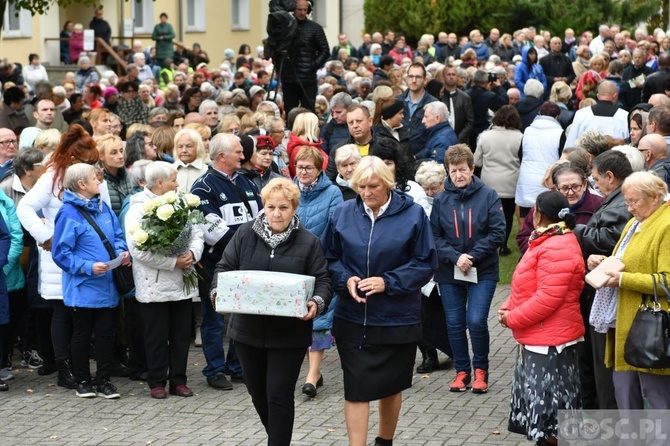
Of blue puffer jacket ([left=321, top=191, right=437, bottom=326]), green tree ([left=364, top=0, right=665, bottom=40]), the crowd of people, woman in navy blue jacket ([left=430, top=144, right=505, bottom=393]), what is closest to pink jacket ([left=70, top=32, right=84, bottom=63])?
green tree ([left=364, top=0, right=665, bottom=40])

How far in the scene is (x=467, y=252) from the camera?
371 inches

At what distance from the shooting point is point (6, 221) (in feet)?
32.9

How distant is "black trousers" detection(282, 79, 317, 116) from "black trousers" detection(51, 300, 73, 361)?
7.55 metres

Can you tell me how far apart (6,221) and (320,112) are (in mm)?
7369

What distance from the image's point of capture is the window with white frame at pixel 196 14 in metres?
42.1

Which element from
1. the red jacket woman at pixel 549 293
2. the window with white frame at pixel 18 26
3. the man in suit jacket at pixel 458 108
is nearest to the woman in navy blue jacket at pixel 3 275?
the red jacket woman at pixel 549 293

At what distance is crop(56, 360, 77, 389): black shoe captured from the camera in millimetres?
9859

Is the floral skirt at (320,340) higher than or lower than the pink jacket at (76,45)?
lower

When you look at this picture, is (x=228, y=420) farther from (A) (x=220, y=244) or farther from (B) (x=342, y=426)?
(A) (x=220, y=244)

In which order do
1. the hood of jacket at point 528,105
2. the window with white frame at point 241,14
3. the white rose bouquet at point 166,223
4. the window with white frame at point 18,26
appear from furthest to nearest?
the window with white frame at point 241,14, the window with white frame at point 18,26, the hood of jacket at point 528,105, the white rose bouquet at point 166,223

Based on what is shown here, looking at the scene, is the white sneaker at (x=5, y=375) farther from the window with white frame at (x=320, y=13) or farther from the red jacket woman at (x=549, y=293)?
the window with white frame at (x=320, y=13)

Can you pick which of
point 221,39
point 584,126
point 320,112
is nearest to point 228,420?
point 584,126

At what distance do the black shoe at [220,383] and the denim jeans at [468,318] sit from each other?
183 cm

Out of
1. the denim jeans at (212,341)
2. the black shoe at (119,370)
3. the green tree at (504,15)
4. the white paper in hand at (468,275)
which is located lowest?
the black shoe at (119,370)
